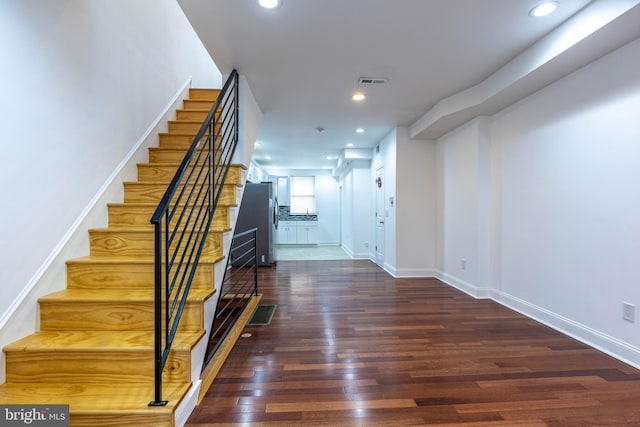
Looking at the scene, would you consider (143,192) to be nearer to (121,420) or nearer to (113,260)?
(113,260)

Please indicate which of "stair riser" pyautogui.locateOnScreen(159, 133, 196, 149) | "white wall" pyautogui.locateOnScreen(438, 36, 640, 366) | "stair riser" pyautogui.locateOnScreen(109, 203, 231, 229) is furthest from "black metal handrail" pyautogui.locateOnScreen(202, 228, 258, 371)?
"white wall" pyautogui.locateOnScreen(438, 36, 640, 366)

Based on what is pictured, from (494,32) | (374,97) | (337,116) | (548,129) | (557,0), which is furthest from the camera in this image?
Answer: (337,116)

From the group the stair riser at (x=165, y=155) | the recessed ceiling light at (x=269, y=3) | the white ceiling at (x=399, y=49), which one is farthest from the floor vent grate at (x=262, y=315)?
the recessed ceiling light at (x=269, y=3)

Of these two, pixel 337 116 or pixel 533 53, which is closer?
pixel 533 53

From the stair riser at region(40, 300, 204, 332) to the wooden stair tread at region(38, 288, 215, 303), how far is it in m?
0.02

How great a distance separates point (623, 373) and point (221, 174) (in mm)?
3270

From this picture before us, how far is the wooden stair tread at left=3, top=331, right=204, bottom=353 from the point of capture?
4.83 feet

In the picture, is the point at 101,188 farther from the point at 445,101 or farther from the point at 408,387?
the point at 445,101

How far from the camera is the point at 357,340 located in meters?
2.42

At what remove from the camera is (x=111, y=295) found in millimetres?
1775

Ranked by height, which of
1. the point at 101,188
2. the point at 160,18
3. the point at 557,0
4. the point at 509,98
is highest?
the point at 160,18

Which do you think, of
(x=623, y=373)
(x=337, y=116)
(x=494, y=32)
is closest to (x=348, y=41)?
(x=494, y=32)

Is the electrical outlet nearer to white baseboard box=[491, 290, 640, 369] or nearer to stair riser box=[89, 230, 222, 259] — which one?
white baseboard box=[491, 290, 640, 369]

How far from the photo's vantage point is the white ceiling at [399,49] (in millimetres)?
1983
